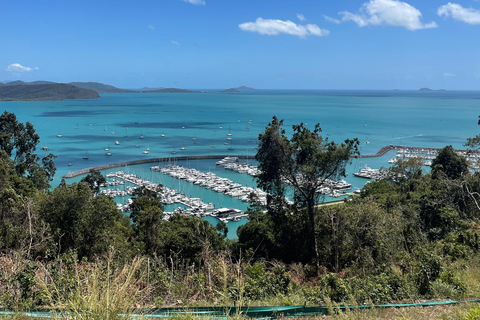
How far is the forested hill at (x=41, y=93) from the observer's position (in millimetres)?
114188

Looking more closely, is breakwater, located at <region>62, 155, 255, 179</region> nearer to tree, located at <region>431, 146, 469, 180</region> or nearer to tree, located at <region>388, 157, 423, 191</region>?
tree, located at <region>388, 157, 423, 191</region>

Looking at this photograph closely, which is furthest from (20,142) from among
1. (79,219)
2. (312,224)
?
(312,224)

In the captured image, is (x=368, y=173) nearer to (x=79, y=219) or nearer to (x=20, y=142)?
(x=20, y=142)

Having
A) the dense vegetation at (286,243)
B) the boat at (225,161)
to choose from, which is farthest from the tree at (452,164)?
the boat at (225,161)

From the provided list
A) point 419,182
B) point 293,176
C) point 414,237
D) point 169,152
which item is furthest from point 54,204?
point 169,152

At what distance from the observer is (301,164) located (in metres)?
9.13

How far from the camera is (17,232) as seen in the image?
649 centimetres

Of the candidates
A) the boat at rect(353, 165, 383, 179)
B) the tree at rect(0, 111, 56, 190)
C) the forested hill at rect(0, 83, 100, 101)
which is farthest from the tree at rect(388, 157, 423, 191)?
the forested hill at rect(0, 83, 100, 101)

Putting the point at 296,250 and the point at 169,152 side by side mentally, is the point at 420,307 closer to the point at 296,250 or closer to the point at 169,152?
the point at 296,250

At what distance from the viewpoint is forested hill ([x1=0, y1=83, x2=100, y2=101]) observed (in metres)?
114

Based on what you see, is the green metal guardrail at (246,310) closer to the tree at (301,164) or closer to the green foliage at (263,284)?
the green foliage at (263,284)

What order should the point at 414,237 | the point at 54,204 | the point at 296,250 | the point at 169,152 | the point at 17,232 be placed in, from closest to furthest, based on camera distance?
the point at 17,232 → the point at 54,204 → the point at 414,237 → the point at 296,250 → the point at 169,152

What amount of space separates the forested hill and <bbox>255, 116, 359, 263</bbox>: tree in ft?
407

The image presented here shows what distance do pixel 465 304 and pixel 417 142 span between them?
46586mm
